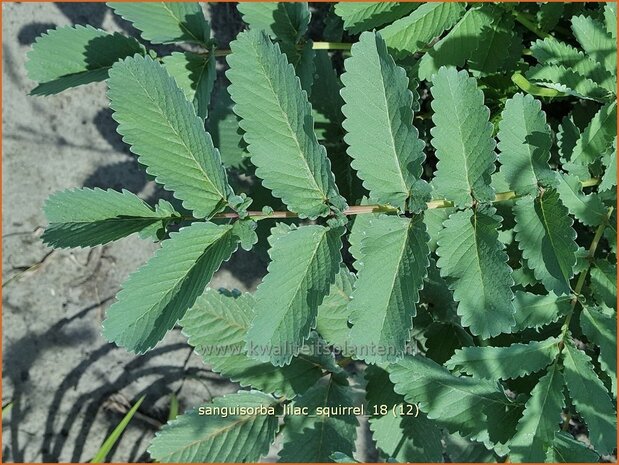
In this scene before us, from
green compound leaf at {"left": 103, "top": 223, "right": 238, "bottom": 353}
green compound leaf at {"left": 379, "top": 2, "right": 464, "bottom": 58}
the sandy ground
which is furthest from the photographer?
the sandy ground

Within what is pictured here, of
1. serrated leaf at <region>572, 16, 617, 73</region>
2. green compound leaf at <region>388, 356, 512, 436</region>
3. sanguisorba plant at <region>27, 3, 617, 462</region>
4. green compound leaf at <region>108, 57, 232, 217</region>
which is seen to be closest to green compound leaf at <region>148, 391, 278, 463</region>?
sanguisorba plant at <region>27, 3, 617, 462</region>

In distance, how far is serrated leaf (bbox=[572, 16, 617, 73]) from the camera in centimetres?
146

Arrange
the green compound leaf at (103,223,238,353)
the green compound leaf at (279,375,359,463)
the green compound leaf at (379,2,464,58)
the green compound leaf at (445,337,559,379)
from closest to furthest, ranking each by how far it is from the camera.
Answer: the green compound leaf at (103,223,238,353), the green compound leaf at (445,337,559,379), the green compound leaf at (379,2,464,58), the green compound leaf at (279,375,359,463)

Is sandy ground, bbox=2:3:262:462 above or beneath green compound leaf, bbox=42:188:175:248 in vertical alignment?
beneath

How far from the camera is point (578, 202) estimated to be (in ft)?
4.74

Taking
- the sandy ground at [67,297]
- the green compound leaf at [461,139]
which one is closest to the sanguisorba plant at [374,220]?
the green compound leaf at [461,139]

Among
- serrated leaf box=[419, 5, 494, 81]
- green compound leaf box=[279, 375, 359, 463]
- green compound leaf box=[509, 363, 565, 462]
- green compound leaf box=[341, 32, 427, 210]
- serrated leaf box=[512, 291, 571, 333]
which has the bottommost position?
green compound leaf box=[279, 375, 359, 463]

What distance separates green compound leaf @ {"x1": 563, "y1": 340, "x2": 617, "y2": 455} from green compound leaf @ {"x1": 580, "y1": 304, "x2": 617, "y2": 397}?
1.5 inches

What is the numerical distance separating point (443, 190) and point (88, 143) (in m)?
1.78

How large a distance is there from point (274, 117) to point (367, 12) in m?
0.53

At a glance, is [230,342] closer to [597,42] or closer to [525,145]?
[525,145]

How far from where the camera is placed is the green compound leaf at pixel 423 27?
156cm

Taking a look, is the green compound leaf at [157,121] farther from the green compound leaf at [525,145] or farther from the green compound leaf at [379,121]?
the green compound leaf at [525,145]

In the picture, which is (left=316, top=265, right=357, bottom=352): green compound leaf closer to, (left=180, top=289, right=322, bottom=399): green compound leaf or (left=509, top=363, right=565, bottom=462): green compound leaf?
(left=180, top=289, right=322, bottom=399): green compound leaf
